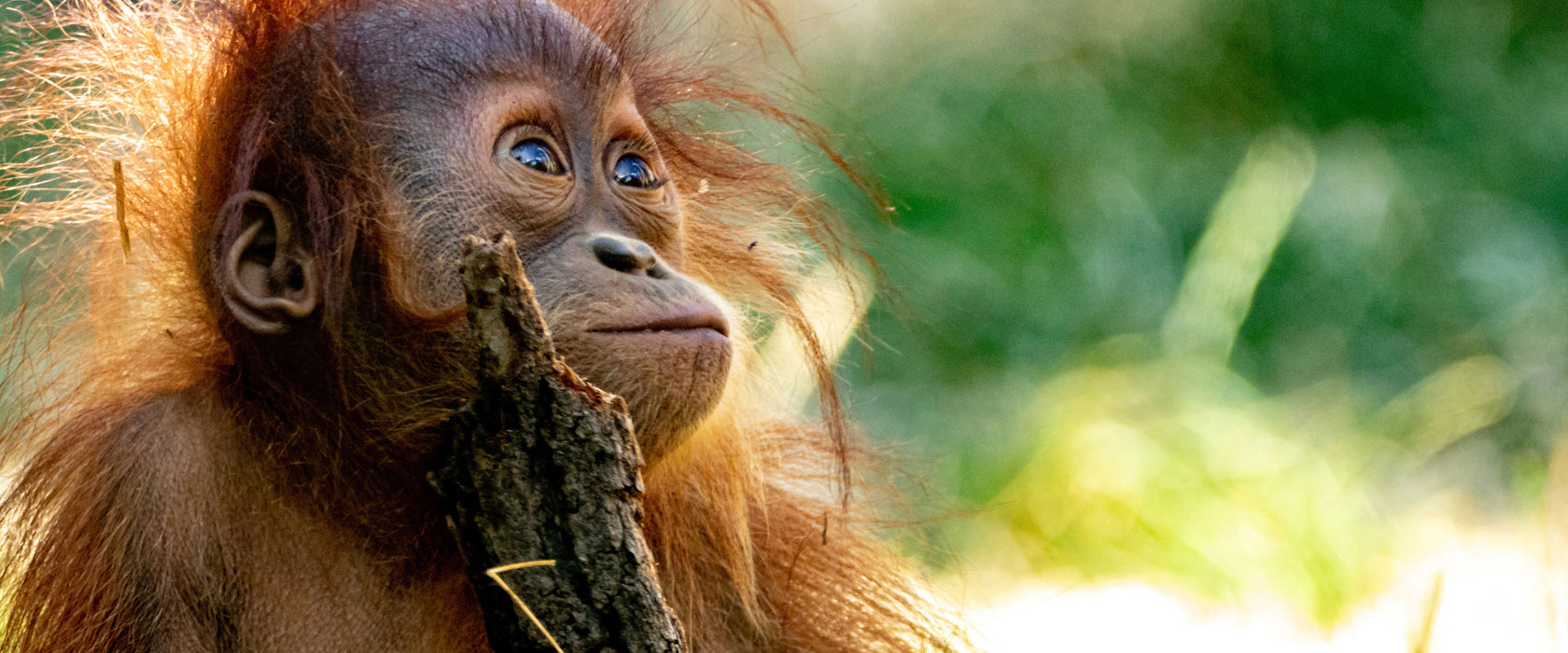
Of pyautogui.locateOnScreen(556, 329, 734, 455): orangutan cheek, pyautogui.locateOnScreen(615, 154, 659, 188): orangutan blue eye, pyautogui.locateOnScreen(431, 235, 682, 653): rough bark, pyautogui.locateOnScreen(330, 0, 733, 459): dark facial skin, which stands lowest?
pyautogui.locateOnScreen(431, 235, 682, 653): rough bark

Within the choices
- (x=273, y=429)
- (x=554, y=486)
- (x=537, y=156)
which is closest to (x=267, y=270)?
(x=273, y=429)

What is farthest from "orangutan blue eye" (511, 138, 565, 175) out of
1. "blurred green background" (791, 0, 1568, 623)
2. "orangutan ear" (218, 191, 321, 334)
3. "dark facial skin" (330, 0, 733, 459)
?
"blurred green background" (791, 0, 1568, 623)

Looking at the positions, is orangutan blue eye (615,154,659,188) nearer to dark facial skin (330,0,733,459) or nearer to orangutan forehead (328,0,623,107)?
dark facial skin (330,0,733,459)

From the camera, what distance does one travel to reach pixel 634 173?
2375 millimetres

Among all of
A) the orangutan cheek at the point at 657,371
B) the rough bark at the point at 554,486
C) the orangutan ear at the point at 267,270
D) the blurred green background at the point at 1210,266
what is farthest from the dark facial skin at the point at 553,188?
the blurred green background at the point at 1210,266

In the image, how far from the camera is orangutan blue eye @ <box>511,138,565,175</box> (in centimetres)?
218

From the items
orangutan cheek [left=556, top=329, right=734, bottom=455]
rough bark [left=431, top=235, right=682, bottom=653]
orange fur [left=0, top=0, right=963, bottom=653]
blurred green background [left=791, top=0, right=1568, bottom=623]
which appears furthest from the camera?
blurred green background [left=791, top=0, right=1568, bottom=623]

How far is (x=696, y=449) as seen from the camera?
2312mm

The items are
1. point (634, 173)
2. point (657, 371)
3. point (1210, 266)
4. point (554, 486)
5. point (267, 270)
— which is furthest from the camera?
point (1210, 266)

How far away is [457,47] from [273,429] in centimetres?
60

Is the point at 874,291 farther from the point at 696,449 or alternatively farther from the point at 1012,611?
the point at 1012,611

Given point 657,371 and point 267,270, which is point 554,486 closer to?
point 657,371

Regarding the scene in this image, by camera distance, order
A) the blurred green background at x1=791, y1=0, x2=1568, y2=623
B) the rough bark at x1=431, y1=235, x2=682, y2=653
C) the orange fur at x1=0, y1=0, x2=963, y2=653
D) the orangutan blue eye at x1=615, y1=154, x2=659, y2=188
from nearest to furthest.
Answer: the rough bark at x1=431, y1=235, x2=682, y2=653
the orange fur at x1=0, y1=0, x2=963, y2=653
the orangutan blue eye at x1=615, y1=154, x2=659, y2=188
the blurred green background at x1=791, y1=0, x2=1568, y2=623

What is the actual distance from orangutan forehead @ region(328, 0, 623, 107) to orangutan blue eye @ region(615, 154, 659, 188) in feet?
0.40
